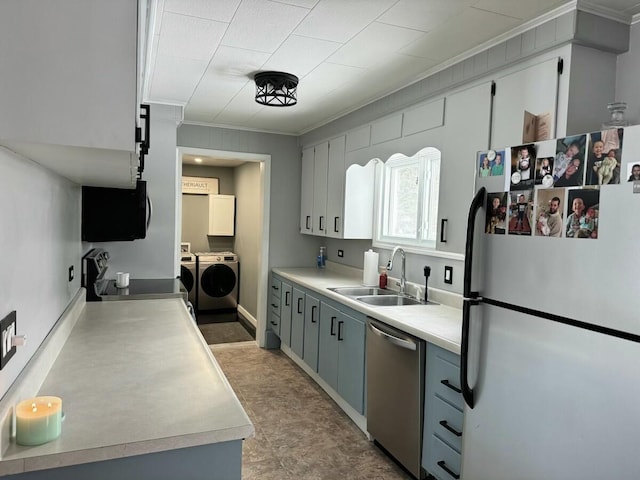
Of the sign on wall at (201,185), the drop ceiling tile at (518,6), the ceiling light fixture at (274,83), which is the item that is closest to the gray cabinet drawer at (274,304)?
the ceiling light fixture at (274,83)

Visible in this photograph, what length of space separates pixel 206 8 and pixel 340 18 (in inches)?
24.0

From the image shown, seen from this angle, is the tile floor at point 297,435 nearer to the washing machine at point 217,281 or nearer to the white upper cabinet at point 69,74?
the white upper cabinet at point 69,74

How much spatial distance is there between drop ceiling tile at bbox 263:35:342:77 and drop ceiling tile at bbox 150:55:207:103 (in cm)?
47

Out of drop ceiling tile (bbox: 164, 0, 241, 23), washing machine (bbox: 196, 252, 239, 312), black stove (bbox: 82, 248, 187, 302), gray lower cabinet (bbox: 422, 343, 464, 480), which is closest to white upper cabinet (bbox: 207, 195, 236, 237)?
washing machine (bbox: 196, 252, 239, 312)

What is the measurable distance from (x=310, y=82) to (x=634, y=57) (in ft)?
6.10

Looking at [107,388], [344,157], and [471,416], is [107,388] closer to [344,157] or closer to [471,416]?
[471,416]

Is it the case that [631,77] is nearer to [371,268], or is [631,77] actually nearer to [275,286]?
[371,268]

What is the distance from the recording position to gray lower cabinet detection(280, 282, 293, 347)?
4.41 m

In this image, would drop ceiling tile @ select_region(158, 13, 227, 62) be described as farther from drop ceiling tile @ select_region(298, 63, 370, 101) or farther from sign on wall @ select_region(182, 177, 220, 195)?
sign on wall @ select_region(182, 177, 220, 195)

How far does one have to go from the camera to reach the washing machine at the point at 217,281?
6613mm

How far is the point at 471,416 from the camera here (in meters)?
1.83

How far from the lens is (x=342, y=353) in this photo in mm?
3264

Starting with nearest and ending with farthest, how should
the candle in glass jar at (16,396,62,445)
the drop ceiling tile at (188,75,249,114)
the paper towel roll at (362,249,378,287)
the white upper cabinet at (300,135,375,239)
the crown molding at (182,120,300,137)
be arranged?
the candle in glass jar at (16,396,62,445) → the drop ceiling tile at (188,75,249,114) → the paper towel roll at (362,249,378,287) → the white upper cabinet at (300,135,375,239) → the crown molding at (182,120,300,137)

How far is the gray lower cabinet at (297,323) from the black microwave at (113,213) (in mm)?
1505
